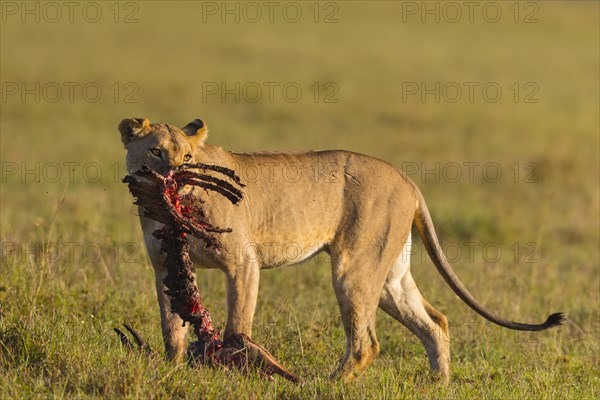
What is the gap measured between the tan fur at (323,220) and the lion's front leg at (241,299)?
0.07 meters

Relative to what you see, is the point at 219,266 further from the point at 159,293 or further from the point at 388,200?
the point at 388,200

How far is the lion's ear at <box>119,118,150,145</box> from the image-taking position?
217 inches

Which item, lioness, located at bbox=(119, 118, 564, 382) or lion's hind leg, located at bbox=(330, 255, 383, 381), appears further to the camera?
lion's hind leg, located at bbox=(330, 255, 383, 381)

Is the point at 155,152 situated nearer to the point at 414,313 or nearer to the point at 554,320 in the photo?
the point at 414,313

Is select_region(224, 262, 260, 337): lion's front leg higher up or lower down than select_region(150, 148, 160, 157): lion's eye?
lower down

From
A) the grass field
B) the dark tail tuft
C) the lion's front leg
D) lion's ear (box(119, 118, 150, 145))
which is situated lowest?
the grass field

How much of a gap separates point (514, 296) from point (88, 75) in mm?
17299

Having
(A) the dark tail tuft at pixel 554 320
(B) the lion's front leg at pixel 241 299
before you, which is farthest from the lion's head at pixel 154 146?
(A) the dark tail tuft at pixel 554 320

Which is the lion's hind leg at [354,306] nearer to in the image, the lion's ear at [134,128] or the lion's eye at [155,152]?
the lion's eye at [155,152]

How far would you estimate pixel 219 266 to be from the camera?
18.2 ft

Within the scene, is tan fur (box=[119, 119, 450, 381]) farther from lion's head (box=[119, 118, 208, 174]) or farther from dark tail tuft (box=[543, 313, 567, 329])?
dark tail tuft (box=[543, 313, 567, 329])

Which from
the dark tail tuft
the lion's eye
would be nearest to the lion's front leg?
the lion's eye

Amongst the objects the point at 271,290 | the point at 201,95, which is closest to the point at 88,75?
the point at 201,95

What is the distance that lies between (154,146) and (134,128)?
17cm
